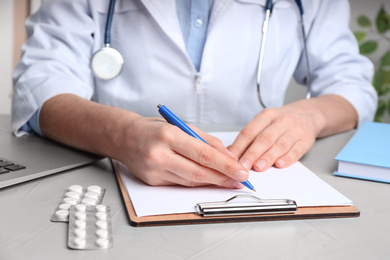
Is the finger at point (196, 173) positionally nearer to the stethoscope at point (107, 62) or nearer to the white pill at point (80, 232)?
the white pill at point (80, 232)

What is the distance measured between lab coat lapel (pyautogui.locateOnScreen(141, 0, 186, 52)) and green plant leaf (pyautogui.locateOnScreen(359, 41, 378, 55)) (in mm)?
1497

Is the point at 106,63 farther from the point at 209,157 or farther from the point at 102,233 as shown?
the point at 102,233

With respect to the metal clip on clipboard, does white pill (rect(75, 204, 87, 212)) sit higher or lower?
lower

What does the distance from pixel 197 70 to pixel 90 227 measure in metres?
0.66

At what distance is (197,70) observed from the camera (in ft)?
3.75

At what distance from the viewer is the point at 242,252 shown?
504mm

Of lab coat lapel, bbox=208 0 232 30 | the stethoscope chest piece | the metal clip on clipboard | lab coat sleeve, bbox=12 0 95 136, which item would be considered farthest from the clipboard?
lab coat lapel, bbox=208 0 232 30

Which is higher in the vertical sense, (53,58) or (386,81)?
(53,58)

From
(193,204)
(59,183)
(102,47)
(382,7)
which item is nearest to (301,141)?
(193,204)

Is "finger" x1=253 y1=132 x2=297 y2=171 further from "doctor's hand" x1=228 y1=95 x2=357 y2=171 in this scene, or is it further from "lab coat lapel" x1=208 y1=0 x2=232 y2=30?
"lab coat lapel" x1=208 y1=0 x2=232 y2=30

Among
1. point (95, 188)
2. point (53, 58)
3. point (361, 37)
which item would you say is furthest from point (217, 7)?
point (361, 37)

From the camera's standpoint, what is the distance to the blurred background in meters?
2.32

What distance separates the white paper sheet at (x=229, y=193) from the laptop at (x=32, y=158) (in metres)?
0.09

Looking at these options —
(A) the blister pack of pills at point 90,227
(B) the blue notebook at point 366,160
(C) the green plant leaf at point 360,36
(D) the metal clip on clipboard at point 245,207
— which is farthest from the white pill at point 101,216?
(C) the green plant leaf at point 360,36
